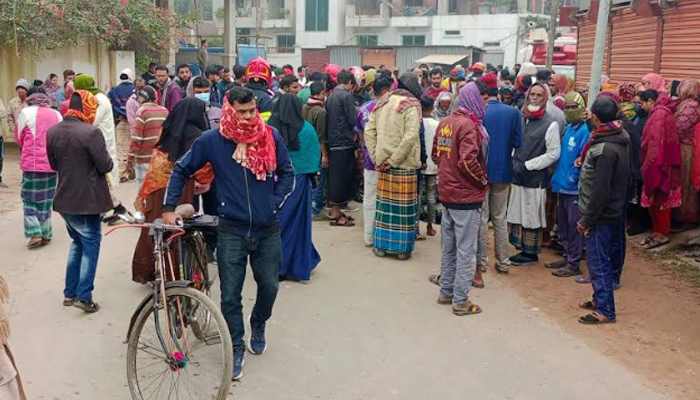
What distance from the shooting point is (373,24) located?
145ft

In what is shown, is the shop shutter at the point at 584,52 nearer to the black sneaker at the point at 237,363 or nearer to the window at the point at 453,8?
the black sneaker at the point at 237,363

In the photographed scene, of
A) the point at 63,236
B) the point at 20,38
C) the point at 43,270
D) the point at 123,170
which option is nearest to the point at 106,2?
the point at 20,38

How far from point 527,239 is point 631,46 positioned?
7.52 meters

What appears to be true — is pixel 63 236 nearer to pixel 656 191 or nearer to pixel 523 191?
pixel 523 191

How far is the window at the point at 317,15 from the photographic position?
44.3m

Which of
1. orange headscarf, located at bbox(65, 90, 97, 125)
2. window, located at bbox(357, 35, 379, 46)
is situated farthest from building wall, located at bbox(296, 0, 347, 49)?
orange headscarf, located at bbox(65, 90, 97, 125)

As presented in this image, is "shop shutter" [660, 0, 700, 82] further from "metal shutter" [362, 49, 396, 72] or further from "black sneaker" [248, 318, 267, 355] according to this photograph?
"metal shutter" [362, 49, 396, 72]

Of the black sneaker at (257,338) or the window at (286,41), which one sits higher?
the window at (286,41)

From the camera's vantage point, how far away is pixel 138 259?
607cm

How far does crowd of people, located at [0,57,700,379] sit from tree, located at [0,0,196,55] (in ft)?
20.0

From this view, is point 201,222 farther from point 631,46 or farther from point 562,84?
point 631,46

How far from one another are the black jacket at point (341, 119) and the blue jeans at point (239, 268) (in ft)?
13.5

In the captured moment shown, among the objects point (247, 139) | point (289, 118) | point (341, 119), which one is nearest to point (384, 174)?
point (289, 118)

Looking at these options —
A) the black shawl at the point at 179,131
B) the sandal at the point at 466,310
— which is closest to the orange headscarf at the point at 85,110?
the black shawl at the point at 179,131
